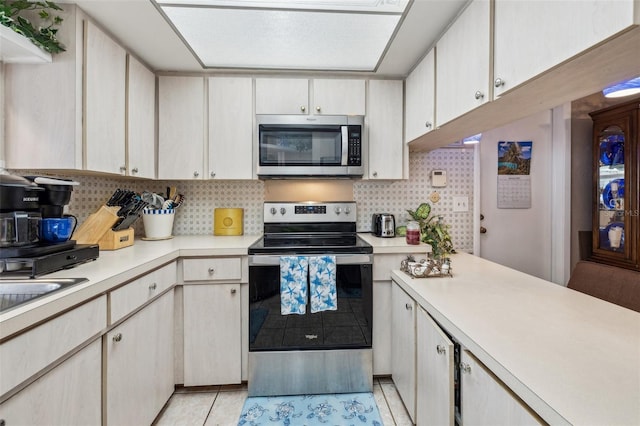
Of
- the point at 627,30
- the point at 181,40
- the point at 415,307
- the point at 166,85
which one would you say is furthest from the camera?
the point at 166,85

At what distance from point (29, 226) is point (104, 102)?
→ 0.77m

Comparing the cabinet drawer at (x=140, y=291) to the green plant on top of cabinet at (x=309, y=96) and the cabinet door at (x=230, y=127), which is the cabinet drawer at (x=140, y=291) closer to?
the cabinet door at (x=230, y=127)

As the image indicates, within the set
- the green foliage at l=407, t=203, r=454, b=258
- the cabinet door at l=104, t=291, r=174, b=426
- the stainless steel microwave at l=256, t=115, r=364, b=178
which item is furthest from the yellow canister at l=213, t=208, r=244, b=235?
the green foliage at l=407, t=203, r=454, b=258

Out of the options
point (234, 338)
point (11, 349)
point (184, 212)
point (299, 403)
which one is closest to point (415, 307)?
point (299, 403)

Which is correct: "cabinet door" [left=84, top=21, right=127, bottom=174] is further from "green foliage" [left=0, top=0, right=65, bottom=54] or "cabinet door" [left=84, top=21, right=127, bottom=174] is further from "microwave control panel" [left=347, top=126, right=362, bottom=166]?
"microwave control panel" [left=347, top=126, right=362, bottom=166]

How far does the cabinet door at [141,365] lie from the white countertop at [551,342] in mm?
1343

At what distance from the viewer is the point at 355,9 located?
1.45 m

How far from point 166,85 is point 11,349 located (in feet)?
6.12

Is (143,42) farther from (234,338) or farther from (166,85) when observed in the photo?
(234,338)

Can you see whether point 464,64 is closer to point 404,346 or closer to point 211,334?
point 404,346

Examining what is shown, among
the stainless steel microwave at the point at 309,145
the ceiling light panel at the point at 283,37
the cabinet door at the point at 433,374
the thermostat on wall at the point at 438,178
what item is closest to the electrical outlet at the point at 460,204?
the thermostat on wall at the point at 438,178

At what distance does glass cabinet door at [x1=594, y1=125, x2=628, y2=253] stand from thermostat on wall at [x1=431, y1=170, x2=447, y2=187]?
1320 mm

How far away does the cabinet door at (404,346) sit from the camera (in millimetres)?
1413

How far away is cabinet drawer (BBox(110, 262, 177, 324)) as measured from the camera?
1.18 m
